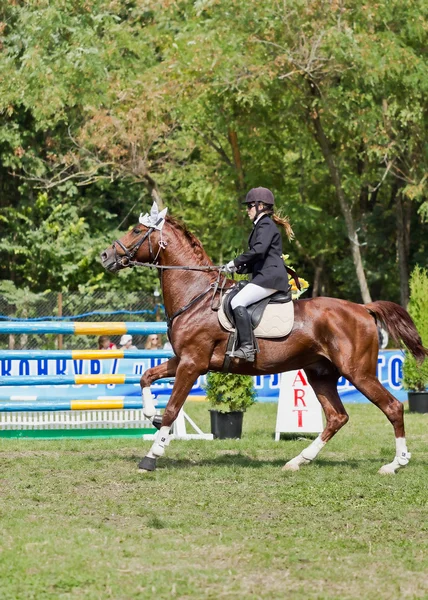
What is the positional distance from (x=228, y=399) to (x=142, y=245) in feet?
10.8

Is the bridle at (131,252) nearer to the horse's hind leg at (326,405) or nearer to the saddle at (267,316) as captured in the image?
the saddle at (267,316)

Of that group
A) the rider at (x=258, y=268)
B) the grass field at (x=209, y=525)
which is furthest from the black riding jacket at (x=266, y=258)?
the grass field at (x=209, y=525)

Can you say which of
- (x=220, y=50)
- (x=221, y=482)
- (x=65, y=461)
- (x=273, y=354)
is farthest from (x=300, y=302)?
(x=220, y=50)

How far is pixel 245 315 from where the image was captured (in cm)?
947

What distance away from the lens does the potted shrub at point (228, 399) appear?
41.5 ft

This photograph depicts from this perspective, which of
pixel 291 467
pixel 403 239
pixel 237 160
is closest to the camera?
pixel 291 467

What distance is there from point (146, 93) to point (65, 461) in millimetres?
17058

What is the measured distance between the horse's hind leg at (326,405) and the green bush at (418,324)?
7383 mm

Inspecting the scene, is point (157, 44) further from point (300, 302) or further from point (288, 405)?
point (300, 302)

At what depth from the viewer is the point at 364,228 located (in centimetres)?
3064

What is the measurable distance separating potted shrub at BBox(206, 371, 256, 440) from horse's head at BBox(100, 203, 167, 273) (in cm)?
304

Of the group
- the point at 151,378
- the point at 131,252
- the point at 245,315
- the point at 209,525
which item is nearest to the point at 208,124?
the point at 131,252

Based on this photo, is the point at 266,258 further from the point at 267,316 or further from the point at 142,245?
the point at 142,245

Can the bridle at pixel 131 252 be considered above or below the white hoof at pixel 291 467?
above
